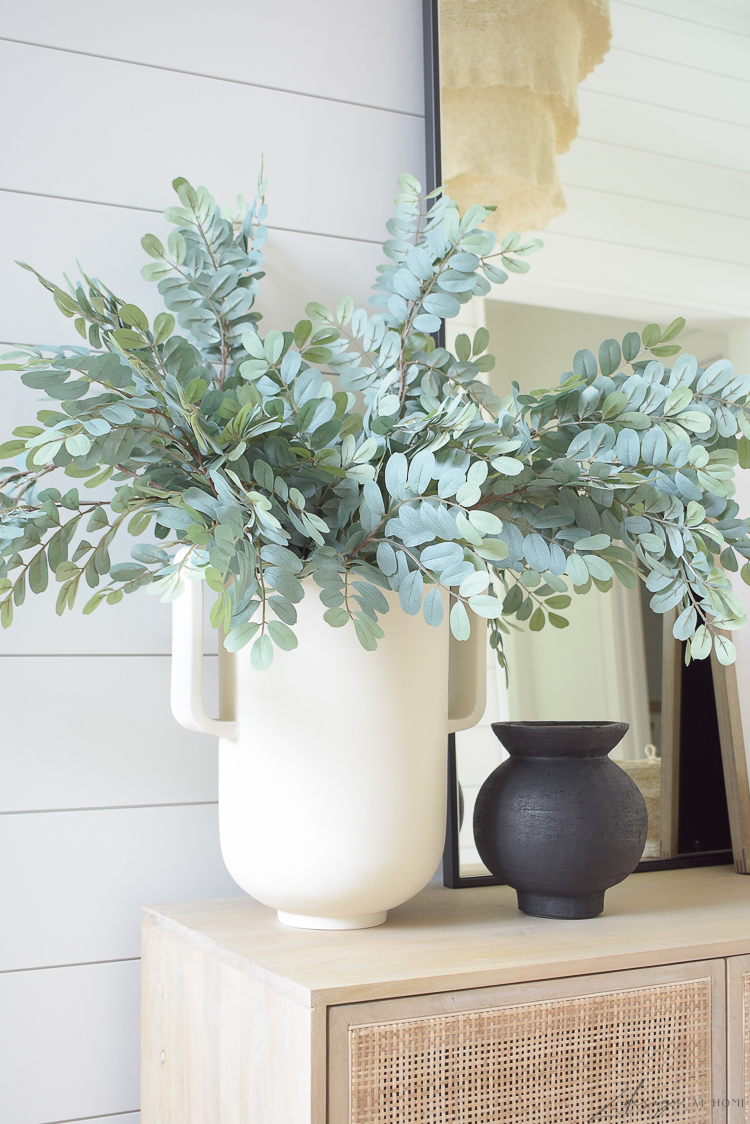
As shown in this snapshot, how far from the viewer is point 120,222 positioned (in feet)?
3.71

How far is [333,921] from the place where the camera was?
87 cm

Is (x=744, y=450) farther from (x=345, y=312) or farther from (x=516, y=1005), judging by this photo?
(x=516, y=1005)

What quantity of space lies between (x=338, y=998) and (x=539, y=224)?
1039 millimetres

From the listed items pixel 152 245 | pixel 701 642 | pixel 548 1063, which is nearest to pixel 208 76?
pixel 152 245

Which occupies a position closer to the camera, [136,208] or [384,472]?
[384,472]

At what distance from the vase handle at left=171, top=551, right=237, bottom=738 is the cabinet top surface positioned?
0.19 meters

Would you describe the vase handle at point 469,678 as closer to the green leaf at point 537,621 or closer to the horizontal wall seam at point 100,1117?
the green leaf at point 537,621

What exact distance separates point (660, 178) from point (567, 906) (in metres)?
1.05

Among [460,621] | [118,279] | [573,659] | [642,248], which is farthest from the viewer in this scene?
[642,248]

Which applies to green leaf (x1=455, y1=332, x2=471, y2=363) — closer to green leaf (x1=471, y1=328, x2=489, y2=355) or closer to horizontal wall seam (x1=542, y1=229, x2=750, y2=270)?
green leaf (x1=471, y1=328, x2=489, y2=355)

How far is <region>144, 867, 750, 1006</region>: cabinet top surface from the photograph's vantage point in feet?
2.35

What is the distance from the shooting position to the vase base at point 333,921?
874 mm

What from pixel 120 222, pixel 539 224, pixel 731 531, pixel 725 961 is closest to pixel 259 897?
pixel 725 961

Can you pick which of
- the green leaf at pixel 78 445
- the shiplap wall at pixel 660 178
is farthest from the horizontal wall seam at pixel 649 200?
the green leaf at pixel 78 445
